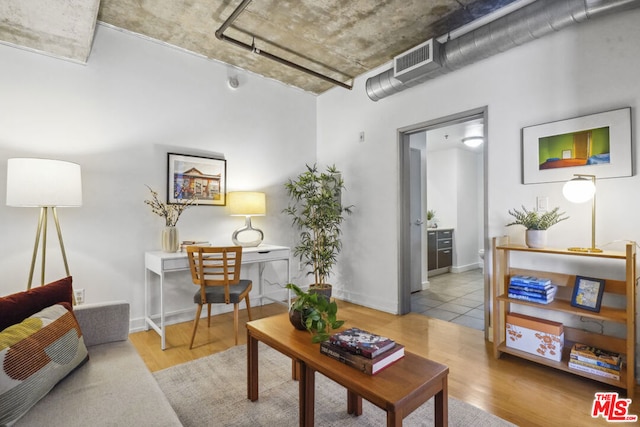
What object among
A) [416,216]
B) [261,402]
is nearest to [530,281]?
[261,402]

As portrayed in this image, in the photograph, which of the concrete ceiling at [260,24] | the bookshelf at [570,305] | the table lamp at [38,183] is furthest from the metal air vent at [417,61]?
the table lamp at [38,183]

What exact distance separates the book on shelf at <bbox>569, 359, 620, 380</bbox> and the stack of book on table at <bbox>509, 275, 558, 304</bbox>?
41 centimetres

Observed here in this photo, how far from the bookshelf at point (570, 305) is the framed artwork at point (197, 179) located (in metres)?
2.85

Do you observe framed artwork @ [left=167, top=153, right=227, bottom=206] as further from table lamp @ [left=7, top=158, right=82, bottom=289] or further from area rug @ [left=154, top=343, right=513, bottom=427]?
area rug @ [left=154, top=343, right=513, bottom=427]

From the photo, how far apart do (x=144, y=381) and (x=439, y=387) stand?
126cm

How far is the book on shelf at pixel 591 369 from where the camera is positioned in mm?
1988

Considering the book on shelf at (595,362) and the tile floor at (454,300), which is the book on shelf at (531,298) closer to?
the book on shelf at (595,362)

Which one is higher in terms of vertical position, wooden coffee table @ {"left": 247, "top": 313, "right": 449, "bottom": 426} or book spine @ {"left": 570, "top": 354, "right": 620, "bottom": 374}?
wooden coffee table @ {"left": 247, "top": 313, "right": 449, "bottom": 426}

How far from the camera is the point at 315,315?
1.65 metres

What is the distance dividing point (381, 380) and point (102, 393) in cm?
111

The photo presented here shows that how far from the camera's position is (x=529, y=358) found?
Result: 2.32 meters

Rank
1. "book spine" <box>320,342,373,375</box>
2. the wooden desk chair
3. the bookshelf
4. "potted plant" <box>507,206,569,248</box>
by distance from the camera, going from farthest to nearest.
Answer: the wooden desk chair → "potted plant" <box>507,206,569,248</box> → the bookshelf → "book spine" <box>320,342,373,375</box>

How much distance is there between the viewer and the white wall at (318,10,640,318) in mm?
2223

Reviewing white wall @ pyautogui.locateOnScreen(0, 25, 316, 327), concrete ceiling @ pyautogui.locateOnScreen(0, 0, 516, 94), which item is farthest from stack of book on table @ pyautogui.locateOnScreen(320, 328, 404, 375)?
concrete ceiling @ pyautogui.locateOnScreen(0, 0, 516, 94)
